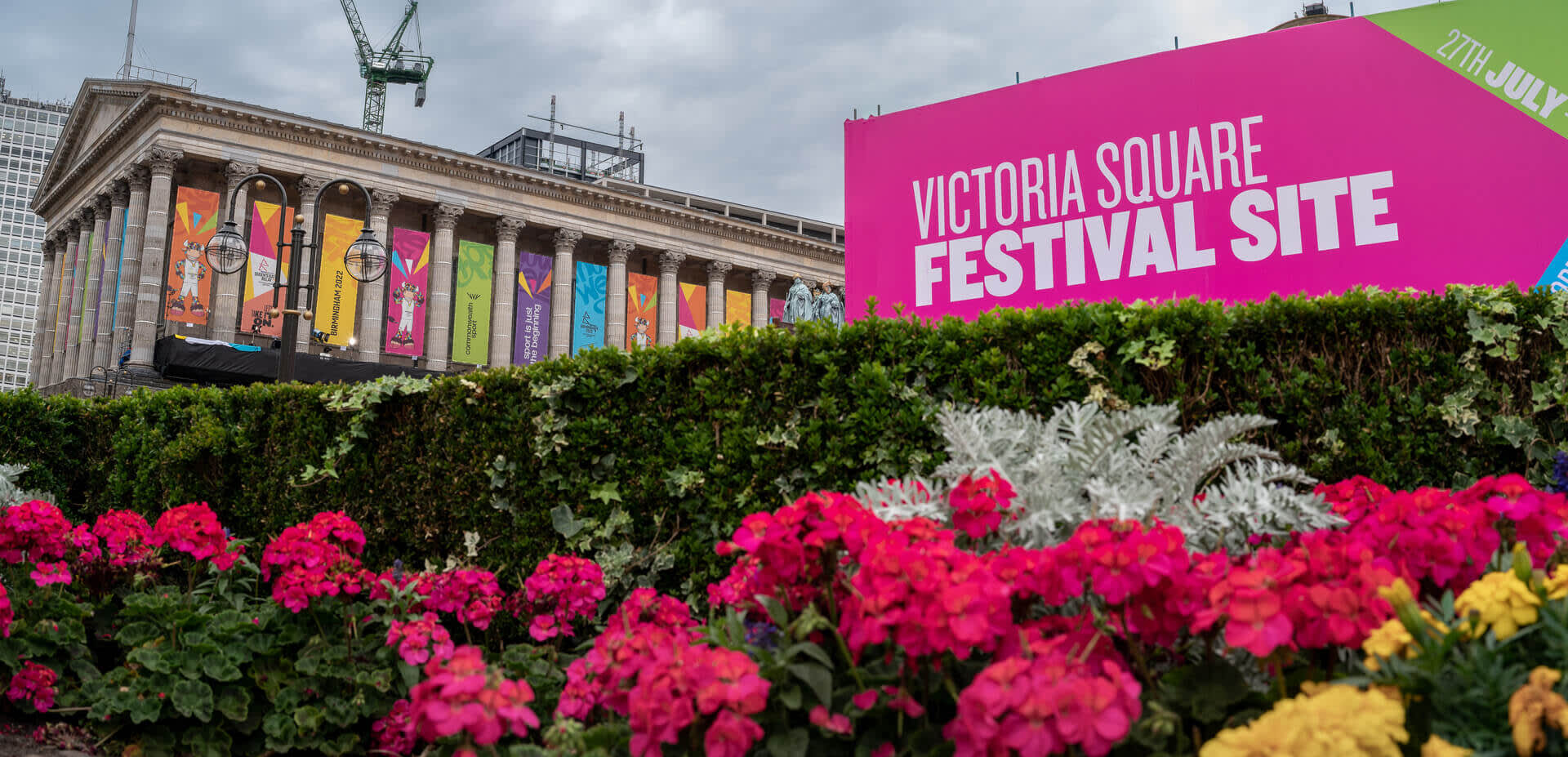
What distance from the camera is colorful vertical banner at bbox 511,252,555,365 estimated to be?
Answer: 1625 inches

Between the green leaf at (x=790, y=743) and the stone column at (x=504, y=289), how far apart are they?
3945 centimetres

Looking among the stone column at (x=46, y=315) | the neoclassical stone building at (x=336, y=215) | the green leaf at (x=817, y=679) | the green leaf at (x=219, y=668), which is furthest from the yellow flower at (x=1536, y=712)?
the stone column at (x=46, y=315)

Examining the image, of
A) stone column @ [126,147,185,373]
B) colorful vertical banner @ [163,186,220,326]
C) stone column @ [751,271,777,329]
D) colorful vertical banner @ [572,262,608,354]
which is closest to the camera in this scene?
colorful vertical banner @ [163,186,220,326]

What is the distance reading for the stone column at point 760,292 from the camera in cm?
5138

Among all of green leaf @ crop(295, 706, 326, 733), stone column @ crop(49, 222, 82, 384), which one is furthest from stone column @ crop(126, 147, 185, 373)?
green leaf @ crop(295, 706, 326, 733)

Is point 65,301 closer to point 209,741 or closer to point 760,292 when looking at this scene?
point 760,292

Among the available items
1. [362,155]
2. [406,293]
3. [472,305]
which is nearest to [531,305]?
[472,305]

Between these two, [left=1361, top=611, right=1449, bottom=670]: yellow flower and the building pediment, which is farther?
the building pediment

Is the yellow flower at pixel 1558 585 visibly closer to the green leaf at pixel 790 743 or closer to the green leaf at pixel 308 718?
the green leaf at pixel 790 743

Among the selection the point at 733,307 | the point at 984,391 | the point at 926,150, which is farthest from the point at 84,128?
the point at 984,391

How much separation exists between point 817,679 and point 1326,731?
1231mm

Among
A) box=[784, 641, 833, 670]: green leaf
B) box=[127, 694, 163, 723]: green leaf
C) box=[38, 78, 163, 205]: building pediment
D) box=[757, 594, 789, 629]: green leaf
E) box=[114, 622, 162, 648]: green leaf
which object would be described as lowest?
box=[127, 694, 163, 723]: green leaf

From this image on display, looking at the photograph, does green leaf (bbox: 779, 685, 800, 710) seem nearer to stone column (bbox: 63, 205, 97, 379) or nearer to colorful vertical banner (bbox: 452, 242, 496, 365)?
colorful vertical banner (bbox: 452, 242, 496, 365)

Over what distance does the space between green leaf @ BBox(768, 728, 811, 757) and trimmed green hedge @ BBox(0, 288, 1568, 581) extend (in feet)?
7.03
